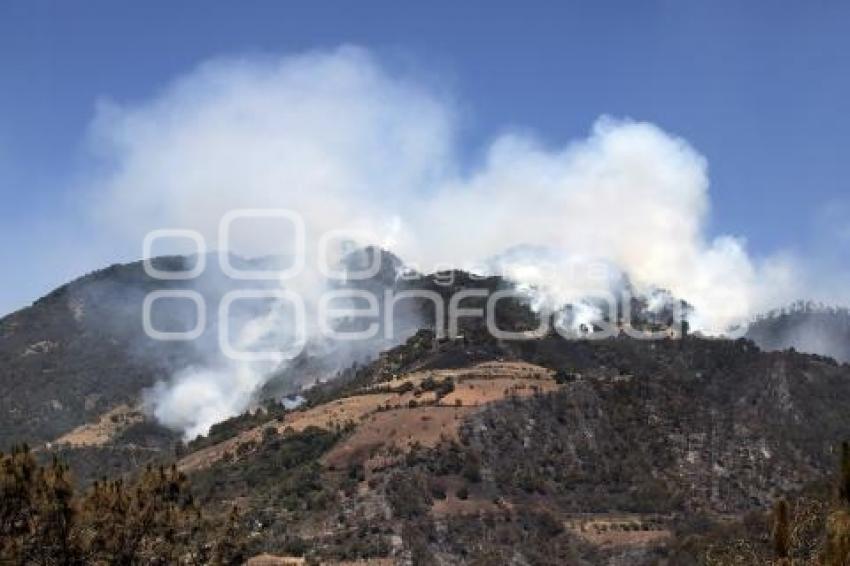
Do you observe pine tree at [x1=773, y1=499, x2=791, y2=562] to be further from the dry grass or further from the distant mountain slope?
the dry grass

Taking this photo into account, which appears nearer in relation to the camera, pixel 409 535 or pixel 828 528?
pixel 828 528

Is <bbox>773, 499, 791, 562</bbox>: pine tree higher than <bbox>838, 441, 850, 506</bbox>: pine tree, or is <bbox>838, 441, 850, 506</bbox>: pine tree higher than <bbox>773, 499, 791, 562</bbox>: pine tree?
<bbox>838, 441, 850, 506</bbox>: pine tree

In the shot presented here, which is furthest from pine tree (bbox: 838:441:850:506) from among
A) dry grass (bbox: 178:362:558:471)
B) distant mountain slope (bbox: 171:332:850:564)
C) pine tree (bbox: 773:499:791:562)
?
dry grass (bbox: 178:362:558:471)

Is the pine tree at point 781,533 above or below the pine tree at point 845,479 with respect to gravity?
below

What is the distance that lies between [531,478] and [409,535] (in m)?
33.4

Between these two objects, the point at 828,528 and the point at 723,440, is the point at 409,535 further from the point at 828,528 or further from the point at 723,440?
the point at 828,528

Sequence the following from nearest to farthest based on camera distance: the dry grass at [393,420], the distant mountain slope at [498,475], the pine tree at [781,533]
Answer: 1. the pine tree at [781,533]
2. the distant mountain slope at [498,475]
3. the dry grass at [393,420]

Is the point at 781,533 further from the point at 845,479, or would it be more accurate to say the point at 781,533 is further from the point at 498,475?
the point at 498,475

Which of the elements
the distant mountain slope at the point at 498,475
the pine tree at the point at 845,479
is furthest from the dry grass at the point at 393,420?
the pine tree at the point at 845,479

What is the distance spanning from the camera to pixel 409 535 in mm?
139625

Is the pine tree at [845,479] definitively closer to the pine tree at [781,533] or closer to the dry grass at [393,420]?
the pine tree at [781,533]

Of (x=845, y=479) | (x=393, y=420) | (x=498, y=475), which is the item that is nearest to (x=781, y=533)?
(x=845, y=479)

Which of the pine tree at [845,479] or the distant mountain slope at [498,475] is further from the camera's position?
the distant mountain slope at [498,475]

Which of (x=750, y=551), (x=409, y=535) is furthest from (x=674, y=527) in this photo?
(x=750, y=551)
